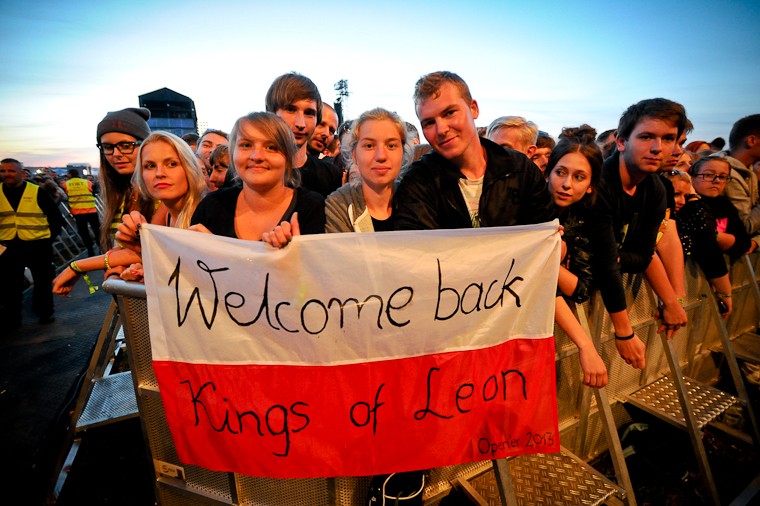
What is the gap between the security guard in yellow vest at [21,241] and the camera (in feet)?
16.1

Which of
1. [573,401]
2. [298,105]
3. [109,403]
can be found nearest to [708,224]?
[573,401]

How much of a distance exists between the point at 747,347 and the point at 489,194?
430 cm

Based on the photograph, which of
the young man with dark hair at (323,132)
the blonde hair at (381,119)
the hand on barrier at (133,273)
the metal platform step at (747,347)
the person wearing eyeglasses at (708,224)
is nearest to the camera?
the hand on barrier at (133,273)

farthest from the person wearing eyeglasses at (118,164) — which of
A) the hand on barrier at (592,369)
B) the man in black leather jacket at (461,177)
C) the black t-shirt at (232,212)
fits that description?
the hand on barrier at (592,369)

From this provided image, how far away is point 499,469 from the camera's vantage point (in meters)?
1.48

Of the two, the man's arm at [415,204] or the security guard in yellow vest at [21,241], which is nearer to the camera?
the man's arm at [415,204]

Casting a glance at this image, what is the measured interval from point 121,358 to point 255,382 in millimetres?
3343

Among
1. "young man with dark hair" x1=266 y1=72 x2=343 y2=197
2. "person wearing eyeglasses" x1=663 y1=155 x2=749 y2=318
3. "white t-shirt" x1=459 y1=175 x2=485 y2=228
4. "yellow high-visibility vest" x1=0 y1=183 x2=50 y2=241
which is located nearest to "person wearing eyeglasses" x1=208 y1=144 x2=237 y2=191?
"young man with dark hair" x1=266 y1=72 x2=343 y2=197

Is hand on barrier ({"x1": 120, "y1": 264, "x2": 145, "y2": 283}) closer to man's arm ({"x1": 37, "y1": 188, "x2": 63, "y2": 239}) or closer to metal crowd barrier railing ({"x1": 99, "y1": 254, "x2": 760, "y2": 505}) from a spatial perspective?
metal crowd barrier railing ({"x1": 99, "y1": 254, "x2": 760, "y2": 505})

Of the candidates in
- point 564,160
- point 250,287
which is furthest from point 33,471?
point 564,160

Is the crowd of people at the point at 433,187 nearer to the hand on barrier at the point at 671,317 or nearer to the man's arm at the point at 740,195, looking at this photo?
the hand on barrier at the point at 671,317

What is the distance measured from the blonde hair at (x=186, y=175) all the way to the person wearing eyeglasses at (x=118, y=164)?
267mm

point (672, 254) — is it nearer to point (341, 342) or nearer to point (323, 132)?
point (341, 342)

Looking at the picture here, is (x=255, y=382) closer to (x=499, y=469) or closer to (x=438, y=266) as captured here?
(x=438, y=266)
